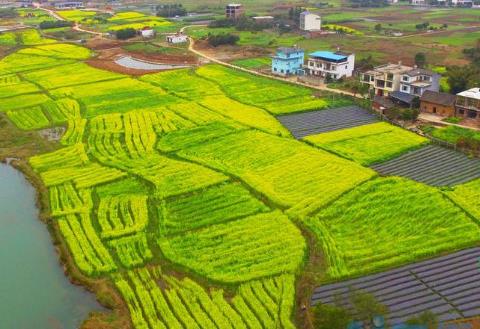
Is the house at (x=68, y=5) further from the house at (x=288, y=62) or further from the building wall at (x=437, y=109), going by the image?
the building wall at (x=437, y=109)

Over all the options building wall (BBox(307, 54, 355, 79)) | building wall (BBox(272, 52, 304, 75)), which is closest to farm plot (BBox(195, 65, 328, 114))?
building wall (BBox(272, 52, 304, 75))

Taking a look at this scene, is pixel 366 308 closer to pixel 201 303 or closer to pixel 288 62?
pixel 201 303

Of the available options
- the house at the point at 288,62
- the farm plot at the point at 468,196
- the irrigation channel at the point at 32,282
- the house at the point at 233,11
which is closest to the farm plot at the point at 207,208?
the irrigation channel at the point at 32,282

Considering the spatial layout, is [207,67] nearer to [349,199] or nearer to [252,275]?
[349,199]

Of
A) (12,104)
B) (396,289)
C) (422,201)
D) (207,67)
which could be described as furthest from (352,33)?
(396,289)

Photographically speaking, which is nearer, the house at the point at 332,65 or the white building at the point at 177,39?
the house at the point at 332,65

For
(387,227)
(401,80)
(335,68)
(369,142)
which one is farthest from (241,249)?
(335,68)
